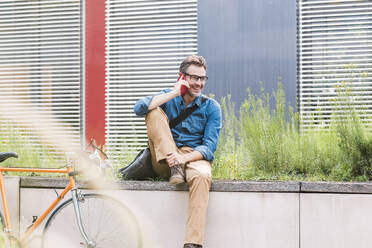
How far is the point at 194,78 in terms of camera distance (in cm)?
377

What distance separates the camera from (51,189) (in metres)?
4.03

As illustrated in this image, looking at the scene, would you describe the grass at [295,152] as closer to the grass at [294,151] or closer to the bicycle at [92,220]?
the grass at [294,151]

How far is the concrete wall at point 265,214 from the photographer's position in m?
3.52

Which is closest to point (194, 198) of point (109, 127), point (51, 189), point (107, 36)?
point (51, 189)

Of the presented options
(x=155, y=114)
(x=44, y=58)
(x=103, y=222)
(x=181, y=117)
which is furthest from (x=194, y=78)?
(x=44, y=58)

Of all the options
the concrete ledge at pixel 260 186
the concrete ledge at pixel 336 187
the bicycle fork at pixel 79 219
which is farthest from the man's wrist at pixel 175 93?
the concrete ledge at pixel 336 187

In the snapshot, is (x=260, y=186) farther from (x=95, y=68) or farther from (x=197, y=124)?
(x=95, y=68)

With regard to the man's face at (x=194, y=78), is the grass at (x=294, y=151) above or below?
below

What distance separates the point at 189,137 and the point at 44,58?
4.47 metres

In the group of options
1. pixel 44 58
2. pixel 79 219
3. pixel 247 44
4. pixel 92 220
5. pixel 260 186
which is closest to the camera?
pixel 79 219

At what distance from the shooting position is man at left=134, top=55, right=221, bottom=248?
133 inches

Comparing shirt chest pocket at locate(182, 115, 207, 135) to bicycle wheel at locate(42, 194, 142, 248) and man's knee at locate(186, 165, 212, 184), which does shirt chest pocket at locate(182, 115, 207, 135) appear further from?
bicycle wheel at locate(42, 194, 142, 248)

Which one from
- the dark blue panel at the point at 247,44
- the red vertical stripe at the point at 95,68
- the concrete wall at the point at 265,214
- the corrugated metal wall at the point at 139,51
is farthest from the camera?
the red vertical stripe at the point at 95,68

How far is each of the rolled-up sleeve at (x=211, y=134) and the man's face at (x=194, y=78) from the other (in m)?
0.20
